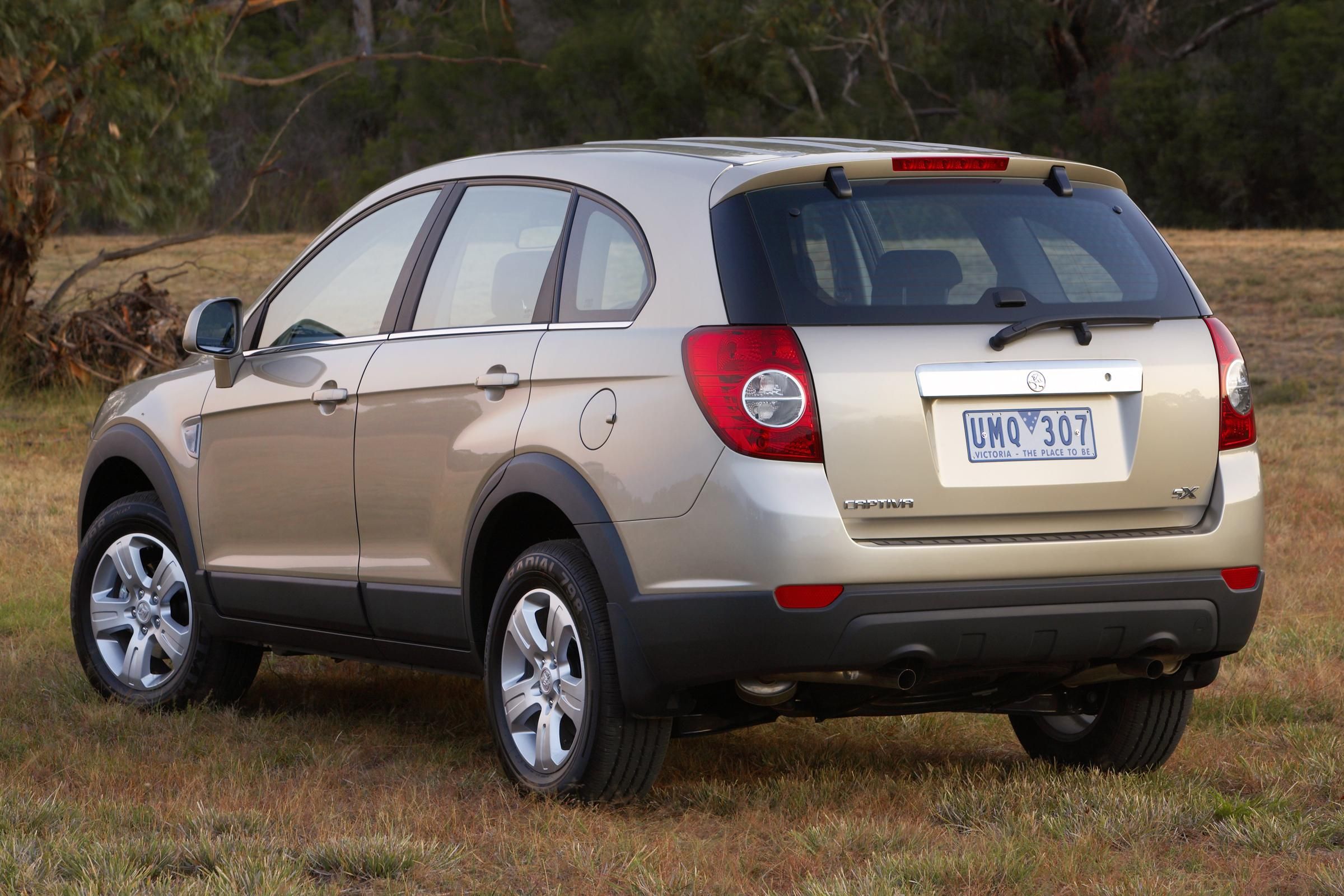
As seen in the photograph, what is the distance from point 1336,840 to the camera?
4562mm

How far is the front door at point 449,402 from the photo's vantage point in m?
5.11

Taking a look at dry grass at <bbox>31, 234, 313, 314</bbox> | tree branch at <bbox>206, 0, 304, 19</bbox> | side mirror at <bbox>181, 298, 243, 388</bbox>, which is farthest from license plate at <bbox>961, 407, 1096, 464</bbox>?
dry grass at <bbox>31, 234, 313, 314</bbox>

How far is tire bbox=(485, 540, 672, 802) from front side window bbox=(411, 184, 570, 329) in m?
0.75

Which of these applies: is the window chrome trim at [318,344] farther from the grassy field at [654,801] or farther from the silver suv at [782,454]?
the grassy field at [654,801]

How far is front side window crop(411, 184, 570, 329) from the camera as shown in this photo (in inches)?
206

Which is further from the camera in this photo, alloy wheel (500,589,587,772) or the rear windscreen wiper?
alloy wheel (500,589,587,772)

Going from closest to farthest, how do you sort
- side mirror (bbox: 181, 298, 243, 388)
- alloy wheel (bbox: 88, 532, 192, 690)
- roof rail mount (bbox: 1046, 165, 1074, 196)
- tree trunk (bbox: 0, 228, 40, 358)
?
roof rail mount (bbox: 1046, 165, 1074, 196) → side mirror (bbox: 181, 298, 243, 388) → alloy wheel (bbox: 88, 532, 192, 690) → tree trunk (bbox: 0, 228, 40, 358)

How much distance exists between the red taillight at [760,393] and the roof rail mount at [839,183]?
474 mm

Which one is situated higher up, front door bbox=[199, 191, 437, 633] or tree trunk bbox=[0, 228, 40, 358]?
front door bbox=[199, 191, 437, 633]

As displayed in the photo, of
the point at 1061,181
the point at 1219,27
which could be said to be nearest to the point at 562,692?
the point at 1061,181

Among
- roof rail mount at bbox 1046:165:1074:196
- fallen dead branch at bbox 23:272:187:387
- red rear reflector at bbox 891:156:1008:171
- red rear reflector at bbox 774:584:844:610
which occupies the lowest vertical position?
fallen dead branch at bbox 23:272:187:387

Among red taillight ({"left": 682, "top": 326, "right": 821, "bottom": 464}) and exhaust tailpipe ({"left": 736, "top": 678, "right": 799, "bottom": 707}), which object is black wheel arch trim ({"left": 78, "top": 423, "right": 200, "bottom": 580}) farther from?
red taillight ({"left": 682, "top": 326, "right": 821, "bottom": 464})

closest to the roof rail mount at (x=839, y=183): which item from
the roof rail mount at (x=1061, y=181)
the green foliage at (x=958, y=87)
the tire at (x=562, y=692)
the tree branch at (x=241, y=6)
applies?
the roof rail mount at (x=1061, y=181)

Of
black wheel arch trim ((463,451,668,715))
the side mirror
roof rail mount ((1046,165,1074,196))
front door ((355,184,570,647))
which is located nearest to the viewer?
black wheel arch trim ((463,451,668,715))
